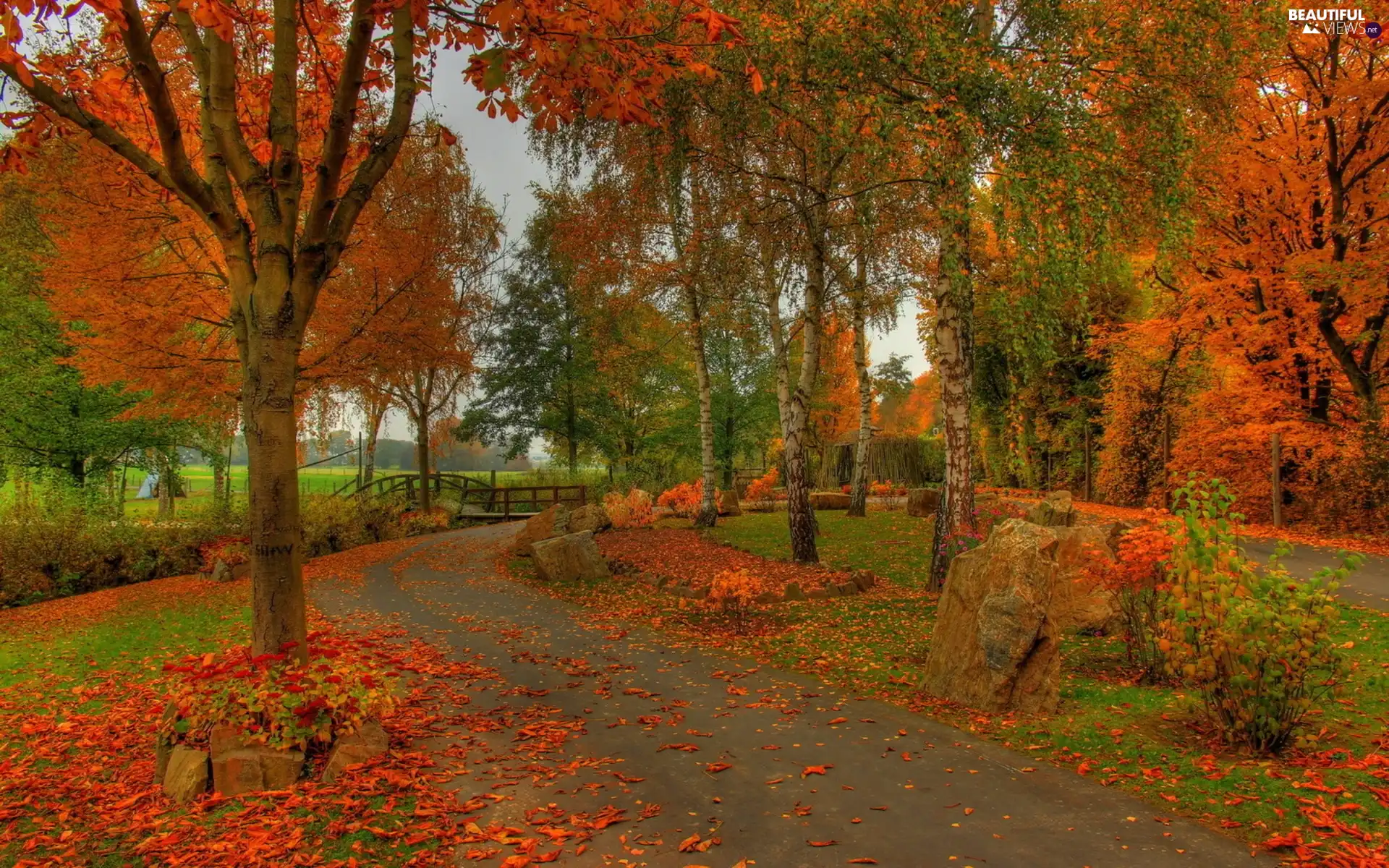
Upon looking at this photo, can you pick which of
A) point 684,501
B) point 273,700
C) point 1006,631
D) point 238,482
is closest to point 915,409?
point 684,501

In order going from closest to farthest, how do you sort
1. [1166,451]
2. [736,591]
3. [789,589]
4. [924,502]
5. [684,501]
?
[736,591], [789,589], [1166,451], [924,502], [684,501]

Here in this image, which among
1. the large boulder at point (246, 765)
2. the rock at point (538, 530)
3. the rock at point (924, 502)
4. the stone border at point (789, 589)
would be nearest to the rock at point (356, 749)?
the large boulder at point (246, 765)

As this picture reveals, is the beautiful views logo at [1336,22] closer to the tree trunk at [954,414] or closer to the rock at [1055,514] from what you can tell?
the tree trunk at [954,414]

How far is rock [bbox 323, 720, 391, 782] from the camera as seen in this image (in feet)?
13.0

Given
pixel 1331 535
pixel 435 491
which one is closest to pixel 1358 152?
pixel 1331 535

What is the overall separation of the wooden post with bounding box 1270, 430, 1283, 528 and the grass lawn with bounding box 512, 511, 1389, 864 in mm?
7300

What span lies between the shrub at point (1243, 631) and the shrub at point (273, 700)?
482 cm

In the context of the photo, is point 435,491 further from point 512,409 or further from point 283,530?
point 283,530

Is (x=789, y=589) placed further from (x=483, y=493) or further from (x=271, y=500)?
(x=483, y=493)

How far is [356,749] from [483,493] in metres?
20.9

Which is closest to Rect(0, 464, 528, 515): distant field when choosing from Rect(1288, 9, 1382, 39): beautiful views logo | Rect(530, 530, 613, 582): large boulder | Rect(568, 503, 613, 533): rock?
Rect(568, 503, 613, 533): rock

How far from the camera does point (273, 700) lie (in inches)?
157

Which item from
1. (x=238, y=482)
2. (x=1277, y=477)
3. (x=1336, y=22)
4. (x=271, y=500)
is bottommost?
(x=1277, y=477)

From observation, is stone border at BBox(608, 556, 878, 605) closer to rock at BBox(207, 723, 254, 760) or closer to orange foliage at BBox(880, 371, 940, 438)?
rock at BBox(207, 723, 254, 760)
